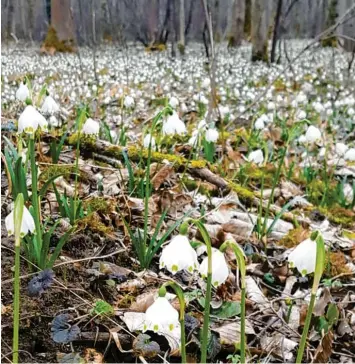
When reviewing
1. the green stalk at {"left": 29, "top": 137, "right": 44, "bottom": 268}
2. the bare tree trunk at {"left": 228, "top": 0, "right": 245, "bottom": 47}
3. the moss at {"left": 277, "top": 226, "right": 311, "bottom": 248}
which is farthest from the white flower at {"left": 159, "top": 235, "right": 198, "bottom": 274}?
the bare tree trunk at {"left": 228, "top": 0, "right": 245, "bottom": 47}

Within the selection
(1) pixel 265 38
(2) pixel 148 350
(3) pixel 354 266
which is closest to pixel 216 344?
(2) pixel 148 350

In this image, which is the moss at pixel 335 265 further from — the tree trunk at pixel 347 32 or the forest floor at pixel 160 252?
the tree trunk at pixel 347 32

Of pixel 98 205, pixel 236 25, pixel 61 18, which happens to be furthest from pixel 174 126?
pixel 236 25

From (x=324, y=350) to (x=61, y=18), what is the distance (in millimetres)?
7340

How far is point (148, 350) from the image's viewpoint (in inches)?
55.1

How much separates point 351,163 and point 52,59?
6708 mm

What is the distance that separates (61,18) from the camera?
26.6 ft

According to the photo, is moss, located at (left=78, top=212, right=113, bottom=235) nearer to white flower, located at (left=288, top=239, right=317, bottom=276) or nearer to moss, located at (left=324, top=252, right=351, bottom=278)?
moss, located at (left=324, top=252, right=351, bottom=278)

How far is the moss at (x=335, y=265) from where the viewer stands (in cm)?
206

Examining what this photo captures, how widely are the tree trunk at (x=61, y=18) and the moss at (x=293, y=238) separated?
4.05 m

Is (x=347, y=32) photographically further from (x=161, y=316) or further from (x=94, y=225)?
(x=161, y=316)

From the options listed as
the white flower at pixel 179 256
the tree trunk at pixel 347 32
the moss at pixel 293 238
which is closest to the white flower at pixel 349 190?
the moss at pixel 293 238

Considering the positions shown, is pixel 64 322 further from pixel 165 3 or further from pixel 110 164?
pixel 165 3

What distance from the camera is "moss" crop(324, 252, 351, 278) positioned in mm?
2061
